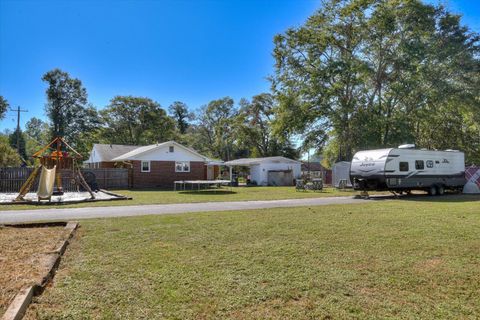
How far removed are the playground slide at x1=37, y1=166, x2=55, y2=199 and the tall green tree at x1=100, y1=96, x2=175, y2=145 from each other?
32.8m

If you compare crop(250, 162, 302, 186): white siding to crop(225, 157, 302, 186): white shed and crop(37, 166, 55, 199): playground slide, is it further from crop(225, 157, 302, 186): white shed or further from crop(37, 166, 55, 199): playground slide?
crop(37, 166, 55, 199): playground slide

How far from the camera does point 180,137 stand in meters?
53.5

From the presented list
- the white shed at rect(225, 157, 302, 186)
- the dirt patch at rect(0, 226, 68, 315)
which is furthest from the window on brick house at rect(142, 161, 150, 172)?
the dirt patch at rect(0, 226, 68, 315)

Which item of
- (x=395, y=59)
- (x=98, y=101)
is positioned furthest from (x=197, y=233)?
(x=98, y=101)

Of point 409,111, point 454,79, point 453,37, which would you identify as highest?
point 453,37

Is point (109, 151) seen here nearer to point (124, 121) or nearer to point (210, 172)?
point (210, 172)

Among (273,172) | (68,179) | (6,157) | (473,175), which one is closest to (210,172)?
(273,172)

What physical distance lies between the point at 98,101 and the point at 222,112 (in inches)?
771

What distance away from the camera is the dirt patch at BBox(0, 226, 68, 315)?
395cm

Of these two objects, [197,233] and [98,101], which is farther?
[98,101]

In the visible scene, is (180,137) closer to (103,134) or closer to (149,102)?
(149,102)

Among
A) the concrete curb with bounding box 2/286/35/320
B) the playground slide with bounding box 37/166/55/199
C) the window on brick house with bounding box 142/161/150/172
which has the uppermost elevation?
the window on brick house with bounding box 142/161/150/172

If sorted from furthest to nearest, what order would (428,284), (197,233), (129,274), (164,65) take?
(164,65) < (197,233) < (129,274) < (428,284)

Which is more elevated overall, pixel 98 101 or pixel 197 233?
pixel 98 101
